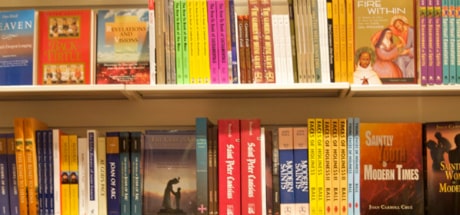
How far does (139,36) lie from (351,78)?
2.22ft

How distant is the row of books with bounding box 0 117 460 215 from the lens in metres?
1.76

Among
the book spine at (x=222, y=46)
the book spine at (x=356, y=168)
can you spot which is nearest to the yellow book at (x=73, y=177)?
the book spine at (x=222, y=46)

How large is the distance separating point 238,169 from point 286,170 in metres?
0.15

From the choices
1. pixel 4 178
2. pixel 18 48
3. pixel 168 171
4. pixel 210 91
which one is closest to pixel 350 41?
pixel 210 91

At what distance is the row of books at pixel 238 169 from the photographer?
1757 mm

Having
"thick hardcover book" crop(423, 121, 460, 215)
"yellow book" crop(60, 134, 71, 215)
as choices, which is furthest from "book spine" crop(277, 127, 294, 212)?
"yellow book" crop(60, 134, 71, 215)

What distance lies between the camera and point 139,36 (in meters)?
1.85

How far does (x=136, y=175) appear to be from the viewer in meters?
1.81

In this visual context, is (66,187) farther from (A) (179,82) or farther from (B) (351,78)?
(B) (351,78)

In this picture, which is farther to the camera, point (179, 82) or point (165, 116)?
point (165, 116)

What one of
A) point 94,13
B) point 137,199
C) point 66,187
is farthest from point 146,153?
point 94,13

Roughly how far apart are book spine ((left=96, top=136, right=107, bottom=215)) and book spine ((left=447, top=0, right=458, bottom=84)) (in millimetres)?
1079

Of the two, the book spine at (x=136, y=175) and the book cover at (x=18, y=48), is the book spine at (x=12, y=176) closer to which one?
the book cover at (x=18, y=48)

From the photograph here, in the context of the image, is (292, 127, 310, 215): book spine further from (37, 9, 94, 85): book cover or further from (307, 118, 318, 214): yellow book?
→ (37, 9, 94, 85): book cover
